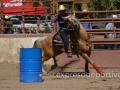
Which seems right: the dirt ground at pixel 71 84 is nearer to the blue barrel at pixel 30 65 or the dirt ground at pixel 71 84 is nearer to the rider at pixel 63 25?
the blue barrel at pixel 30 65

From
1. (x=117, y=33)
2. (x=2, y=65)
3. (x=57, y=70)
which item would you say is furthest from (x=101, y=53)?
(x=2, y=65)

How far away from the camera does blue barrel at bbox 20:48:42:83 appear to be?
10836 millimetres

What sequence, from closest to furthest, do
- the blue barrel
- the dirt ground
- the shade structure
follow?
1. the dirt ground
2. the blue barrel
3. the shade structure

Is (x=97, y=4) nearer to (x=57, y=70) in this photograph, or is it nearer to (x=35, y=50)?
(x=57, y=70)

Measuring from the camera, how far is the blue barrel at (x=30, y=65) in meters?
10.8

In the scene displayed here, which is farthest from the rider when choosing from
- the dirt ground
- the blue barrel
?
the blue barrel

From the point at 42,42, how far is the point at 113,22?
336 centimetres

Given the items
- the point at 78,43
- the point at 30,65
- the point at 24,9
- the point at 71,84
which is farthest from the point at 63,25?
the point at 24,9

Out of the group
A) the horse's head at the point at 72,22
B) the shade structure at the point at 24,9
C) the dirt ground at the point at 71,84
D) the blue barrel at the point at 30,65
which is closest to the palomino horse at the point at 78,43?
the horse's head at the point at 72,22

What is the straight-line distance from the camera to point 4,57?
16859 millimetres

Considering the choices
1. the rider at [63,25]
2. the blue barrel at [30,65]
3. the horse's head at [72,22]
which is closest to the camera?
the blue barrel at [30,65]

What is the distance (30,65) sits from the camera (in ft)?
35.9

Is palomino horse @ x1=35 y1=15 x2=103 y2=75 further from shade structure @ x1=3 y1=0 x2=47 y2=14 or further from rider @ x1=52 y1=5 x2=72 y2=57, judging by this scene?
shade structure @ x1=3 y1=0 x2=47 y2=14

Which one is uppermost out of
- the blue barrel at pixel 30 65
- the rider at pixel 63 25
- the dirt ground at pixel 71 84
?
the rider at pixel 63 25
